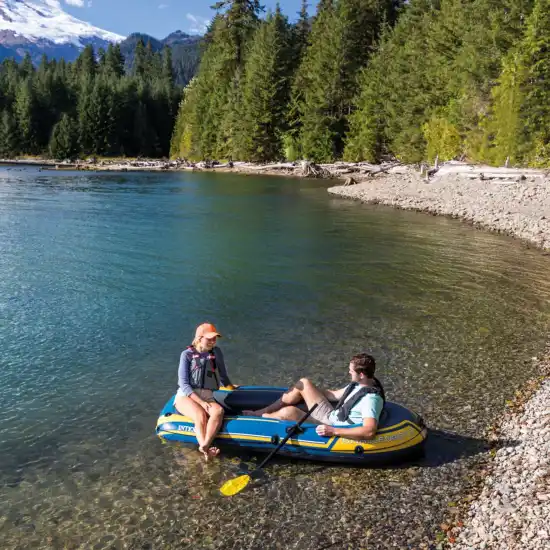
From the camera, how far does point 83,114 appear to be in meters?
108

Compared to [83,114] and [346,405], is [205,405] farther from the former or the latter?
[83,114]

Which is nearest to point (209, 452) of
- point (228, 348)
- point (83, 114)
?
point (228, 348)

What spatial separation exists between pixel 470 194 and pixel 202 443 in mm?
31968

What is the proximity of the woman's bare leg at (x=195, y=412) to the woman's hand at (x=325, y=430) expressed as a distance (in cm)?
179

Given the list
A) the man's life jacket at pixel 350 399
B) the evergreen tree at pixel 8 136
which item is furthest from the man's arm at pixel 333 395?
the evergreen tree at pixel 8 136

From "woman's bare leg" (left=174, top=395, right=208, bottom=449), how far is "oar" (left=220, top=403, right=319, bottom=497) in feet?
2.74

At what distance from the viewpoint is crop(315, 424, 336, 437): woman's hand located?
787 centimetres

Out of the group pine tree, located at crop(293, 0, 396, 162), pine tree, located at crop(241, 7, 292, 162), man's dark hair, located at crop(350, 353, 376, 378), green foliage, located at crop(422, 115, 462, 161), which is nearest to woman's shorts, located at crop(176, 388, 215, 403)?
man's dark hair, located at crop(350, 353, 376, 378)

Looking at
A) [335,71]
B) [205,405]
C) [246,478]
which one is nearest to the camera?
[246,478]

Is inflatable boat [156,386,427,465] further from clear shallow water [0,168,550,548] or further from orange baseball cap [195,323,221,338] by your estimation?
orange baseball cap [195,323,221,338]

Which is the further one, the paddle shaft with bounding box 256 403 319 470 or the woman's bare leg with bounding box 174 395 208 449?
the woman's bare leg with bounding box 174 395 208 449

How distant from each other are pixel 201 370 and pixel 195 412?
0.72 metres

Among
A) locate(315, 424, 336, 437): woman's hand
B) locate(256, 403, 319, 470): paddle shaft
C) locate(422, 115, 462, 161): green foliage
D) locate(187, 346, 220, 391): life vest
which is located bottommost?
locate(256, 403, 319, 470): paddle shaft

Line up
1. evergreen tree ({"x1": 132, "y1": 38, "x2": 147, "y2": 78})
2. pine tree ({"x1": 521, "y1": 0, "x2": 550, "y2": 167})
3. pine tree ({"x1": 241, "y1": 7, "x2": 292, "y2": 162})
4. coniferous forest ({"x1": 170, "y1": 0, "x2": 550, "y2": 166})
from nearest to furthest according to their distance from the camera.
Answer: pine tree ({"x1": 521, "y1": 0, "x2": 550, "y2": 167}) → coniferous forest ({"x1": 170, "y1": 0, "x2": 550, "y2": 166}) → pine tree ({"x1": 241, "y1": 7, "x2": 292, "y2": 162}) → evergreen tree ({"x1": 132, "y1": 38, "x2": 147, "y2": 78})
